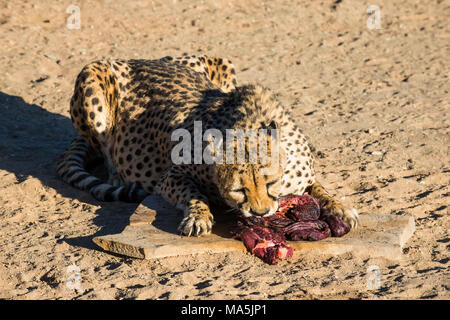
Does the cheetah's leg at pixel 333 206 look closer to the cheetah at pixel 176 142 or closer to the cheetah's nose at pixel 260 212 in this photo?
the cheetah at pixel 176 142

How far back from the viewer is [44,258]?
4828 millimetres

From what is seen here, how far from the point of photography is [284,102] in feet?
28.1

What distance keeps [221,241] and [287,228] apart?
50cm

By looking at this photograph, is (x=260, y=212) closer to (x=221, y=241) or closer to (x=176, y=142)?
(x=221, y=241)

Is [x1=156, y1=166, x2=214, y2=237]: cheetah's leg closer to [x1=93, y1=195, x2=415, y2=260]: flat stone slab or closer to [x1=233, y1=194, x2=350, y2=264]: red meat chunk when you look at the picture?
[x1=93, y1=195, x2=415, y2=260]: flat stone slab

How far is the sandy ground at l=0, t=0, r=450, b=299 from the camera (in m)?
4.41

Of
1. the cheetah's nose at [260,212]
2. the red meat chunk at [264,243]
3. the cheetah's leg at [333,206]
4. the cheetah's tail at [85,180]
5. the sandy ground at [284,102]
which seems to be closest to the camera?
the sandy ground at [284,102]

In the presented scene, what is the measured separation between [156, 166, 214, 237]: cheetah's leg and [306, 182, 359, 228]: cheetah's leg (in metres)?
0.92

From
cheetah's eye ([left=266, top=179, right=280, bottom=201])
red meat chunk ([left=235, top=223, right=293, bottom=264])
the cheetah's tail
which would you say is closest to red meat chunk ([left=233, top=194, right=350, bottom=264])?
red meat chunk ([left=235, top=223, right=293, bottom=264])

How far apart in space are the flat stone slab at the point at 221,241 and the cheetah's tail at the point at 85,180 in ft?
2.68

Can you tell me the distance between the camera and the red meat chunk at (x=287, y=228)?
15.4 ft

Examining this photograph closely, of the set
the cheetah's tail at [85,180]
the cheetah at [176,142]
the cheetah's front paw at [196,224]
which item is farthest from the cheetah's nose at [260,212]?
the cheetah's tail at [85,180]

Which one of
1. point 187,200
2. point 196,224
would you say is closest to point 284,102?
point 187,200
